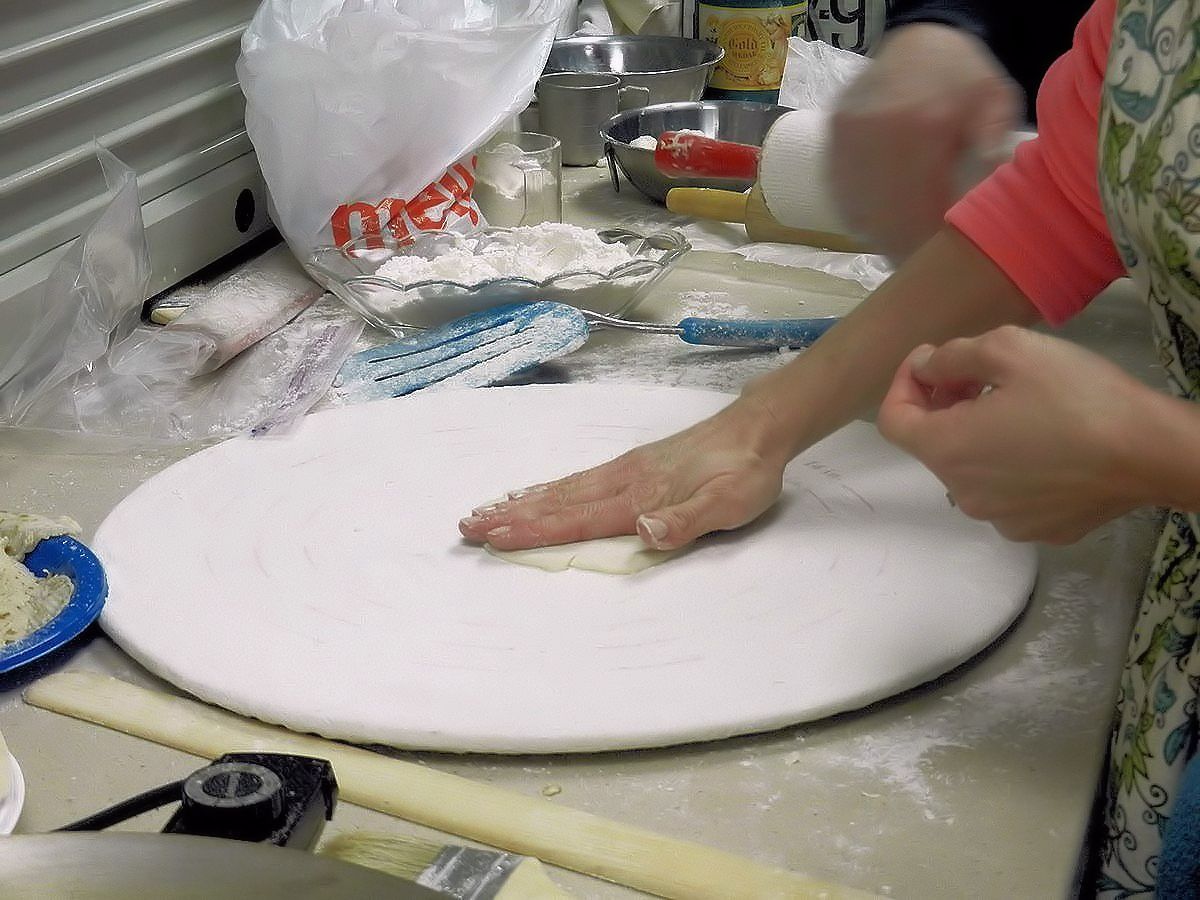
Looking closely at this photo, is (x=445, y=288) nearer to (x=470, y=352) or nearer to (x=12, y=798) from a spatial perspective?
(x=470, y=352)

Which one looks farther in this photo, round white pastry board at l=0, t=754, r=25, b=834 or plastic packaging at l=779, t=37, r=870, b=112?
plastic packaging at l=779, t=37, r=870, b=112

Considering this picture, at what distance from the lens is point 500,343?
3.79ft

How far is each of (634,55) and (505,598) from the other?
1.33m

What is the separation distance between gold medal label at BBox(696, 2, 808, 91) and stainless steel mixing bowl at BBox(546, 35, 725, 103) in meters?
0.05

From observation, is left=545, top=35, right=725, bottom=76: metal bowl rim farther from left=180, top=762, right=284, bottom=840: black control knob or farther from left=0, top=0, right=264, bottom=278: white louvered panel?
left=180, top=762, right=284, bottom=840: black control knob

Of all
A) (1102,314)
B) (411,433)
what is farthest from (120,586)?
(1102,314)

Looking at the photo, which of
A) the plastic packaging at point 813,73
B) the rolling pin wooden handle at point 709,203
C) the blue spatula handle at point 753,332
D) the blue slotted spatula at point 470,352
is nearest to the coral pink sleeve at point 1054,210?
the blue spatula handle at point 753,332

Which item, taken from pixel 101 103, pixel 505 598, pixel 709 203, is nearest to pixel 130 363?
pixel 101 103

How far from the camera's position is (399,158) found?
1348 mm

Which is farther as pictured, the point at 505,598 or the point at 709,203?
the point at 709,203

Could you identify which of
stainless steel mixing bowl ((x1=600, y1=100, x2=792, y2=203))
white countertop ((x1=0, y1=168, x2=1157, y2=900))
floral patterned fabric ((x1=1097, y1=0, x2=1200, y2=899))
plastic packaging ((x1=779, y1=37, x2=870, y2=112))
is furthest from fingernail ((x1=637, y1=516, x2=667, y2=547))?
plastic packaging ((x1=779, y1=37, x2=870, y2=112))

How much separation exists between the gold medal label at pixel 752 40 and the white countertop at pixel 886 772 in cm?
124

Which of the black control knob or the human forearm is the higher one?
the black control knob

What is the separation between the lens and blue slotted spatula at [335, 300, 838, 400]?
3.69 feet
